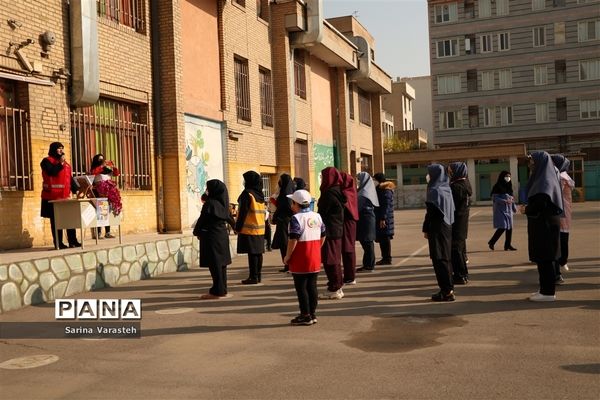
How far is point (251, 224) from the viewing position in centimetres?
1027

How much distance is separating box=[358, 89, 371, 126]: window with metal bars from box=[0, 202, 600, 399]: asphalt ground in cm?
2304

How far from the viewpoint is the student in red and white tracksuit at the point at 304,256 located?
23.3ft

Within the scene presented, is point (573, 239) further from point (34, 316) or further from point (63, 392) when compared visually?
point (63, 392)

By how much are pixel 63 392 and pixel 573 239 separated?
14.0 metres

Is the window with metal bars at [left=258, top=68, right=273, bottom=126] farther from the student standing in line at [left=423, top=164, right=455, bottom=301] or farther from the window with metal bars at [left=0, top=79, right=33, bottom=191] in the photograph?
the student standing in line at [left=423, top=164, right=455, bottom=301]

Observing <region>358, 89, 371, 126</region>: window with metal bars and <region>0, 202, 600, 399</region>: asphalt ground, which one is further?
<region>358, 89, 371, 126</region>: window with metal bars

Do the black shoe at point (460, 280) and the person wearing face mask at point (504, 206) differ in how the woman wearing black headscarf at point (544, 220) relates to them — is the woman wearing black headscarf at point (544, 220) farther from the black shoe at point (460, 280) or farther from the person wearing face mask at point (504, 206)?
the person wearing face mask at point (504, 206)

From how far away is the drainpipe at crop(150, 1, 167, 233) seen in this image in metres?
14.5

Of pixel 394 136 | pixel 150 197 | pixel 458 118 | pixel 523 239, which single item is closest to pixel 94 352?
pixel 150 197

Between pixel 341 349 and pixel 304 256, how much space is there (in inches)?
54.6

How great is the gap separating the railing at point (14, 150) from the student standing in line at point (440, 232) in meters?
6.84

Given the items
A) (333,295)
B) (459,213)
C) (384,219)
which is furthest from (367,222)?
(333,295)

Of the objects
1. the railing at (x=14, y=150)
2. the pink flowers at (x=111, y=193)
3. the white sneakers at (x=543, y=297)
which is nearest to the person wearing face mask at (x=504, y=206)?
the white sneakers at (x=543, y=297)

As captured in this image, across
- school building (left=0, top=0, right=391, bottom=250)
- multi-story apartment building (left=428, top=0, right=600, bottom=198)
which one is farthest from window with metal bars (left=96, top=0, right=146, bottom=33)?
multi-story apartment building (left=428, top=0, right=600, bottom=198)
